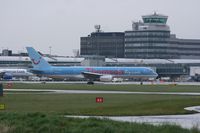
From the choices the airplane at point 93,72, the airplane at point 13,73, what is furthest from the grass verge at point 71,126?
the airplane at point 13,73

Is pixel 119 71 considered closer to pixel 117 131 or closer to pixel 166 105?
pixel 166 105

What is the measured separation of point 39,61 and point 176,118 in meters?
114

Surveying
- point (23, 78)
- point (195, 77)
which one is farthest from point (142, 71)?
point (23, 78)

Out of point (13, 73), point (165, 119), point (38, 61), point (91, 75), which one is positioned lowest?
point (165, 119)

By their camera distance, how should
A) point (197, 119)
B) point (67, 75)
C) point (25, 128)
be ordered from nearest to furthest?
point (25, 128) < point (197, 119) < point (67, 75)

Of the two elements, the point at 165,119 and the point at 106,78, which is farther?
the point at 106,78

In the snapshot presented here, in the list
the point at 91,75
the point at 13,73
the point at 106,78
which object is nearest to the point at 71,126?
the point at 91,75

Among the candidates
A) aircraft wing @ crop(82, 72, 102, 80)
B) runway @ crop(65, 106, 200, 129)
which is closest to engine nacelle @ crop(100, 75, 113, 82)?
aircraft wing @ crop(82, 72, 102, 80)

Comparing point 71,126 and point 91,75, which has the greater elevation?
point 91,75

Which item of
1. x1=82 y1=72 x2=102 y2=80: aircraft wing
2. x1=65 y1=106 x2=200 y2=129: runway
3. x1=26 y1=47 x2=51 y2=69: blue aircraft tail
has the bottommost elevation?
x1=65 y1=106 x2=200 y2=129: runway

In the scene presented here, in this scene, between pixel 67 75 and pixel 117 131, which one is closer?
pixel 117 131

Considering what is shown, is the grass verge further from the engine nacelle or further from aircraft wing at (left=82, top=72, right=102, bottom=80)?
the engine nacelle

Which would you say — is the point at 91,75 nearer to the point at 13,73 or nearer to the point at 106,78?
the point at 106,78

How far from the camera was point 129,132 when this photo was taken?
87.5 ft
